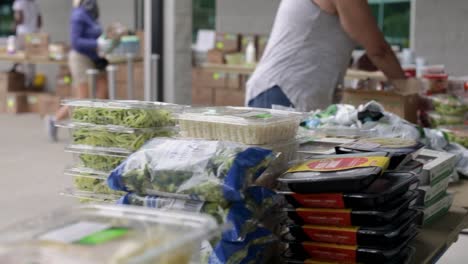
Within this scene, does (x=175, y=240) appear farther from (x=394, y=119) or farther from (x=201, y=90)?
(x=201, y=90)

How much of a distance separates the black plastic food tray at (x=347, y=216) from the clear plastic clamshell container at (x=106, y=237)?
0.42 meters

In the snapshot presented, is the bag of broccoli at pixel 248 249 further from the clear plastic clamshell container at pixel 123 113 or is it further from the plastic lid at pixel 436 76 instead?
the plastic lid at pixel 436 76

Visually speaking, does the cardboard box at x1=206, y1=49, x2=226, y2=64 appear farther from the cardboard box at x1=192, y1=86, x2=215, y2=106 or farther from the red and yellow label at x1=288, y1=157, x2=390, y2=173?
the red and yellow label at x1=288, y1=157, x2=390, y2=173

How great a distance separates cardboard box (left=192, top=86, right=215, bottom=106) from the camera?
9867mm

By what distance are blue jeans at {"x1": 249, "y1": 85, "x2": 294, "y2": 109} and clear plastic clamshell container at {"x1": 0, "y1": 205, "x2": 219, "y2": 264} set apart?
70.3 inches

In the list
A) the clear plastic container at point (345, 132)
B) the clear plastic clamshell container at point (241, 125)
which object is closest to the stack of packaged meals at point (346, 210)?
the clear plastic clamshell container at point (241, 125)

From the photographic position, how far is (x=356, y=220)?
1296mm

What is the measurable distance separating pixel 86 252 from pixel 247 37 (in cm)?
811

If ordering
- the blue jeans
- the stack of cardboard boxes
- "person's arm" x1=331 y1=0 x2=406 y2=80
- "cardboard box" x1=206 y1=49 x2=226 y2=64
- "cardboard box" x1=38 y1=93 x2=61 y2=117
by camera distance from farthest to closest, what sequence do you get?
"cardboard box" x1=38 y1=93 x2=61 y2=117
the stack of cardboard boxes
"cardboard box" x1=206 y1=49 x2=226 y2=64
the blue jeans
"person's arm" x1=331 y1=0 x2=406 y2=80

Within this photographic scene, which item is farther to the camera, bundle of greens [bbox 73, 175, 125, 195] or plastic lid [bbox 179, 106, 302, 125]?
bundle of greens [bbox 73, 175, 125, 195]

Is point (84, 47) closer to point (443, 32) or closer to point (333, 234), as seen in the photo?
point (443, 32)

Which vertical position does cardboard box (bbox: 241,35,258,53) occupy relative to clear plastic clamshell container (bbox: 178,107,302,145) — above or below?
above

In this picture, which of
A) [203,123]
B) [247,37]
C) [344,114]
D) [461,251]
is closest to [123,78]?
[247,37]

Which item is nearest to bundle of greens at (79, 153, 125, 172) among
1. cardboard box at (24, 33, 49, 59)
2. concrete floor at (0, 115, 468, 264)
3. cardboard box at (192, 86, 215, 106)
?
concrete floor at (0, 115, 468, 264)
